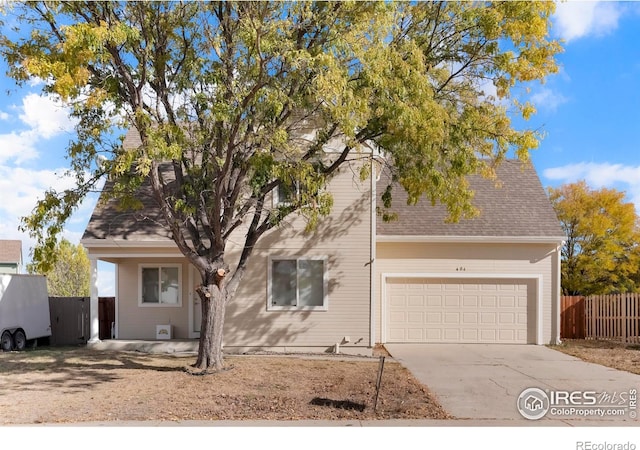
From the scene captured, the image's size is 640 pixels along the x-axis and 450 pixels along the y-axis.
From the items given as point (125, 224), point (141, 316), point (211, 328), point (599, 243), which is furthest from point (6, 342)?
point (599, 243)

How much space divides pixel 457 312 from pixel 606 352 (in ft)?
13.4

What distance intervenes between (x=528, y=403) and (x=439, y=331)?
7.84 meters

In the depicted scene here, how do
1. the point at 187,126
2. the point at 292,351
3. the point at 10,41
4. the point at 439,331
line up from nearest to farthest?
the point at 10,41 → the point at 187,126 → the point at 292,351 → the point at 439,331

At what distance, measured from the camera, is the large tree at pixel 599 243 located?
23.6 meters

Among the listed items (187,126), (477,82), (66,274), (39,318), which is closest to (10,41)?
(187,126)

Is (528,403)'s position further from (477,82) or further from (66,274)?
(66,274)

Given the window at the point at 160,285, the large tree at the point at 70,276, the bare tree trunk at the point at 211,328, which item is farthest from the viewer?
the large tree at the point at 70,276

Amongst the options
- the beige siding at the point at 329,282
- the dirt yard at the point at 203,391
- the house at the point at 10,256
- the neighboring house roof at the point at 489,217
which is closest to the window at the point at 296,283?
the beige siding at the point at 329,282

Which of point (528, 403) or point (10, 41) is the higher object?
point (10, 41)

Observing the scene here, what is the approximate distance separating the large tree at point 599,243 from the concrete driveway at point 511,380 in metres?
8.90

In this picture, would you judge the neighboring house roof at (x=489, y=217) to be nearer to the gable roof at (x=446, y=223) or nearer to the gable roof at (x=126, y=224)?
the gable roof at (x=446, y=223)

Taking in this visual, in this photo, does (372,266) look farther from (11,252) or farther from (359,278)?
(11,252)

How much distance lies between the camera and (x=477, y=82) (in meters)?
11.9

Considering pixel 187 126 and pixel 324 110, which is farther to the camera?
pixel 187 126
